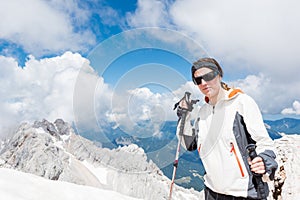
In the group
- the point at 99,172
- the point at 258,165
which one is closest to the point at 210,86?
the point at 258,165

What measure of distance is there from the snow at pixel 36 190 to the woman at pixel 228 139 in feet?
7.65

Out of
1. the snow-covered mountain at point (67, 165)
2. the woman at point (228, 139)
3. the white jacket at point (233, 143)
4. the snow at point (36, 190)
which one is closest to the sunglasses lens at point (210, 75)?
the woman at point (228, 139)

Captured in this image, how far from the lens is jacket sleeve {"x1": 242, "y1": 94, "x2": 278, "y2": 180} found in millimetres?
2465

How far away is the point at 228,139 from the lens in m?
2.69

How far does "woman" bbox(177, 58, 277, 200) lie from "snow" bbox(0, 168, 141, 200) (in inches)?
91.8

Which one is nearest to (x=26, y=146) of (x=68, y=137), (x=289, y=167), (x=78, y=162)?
(x=78, y=162)

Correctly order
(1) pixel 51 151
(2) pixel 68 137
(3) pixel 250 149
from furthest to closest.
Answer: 1. (2) pixel 68 137
2. (1) pixel 51 151
3. (3) pixel 250 149

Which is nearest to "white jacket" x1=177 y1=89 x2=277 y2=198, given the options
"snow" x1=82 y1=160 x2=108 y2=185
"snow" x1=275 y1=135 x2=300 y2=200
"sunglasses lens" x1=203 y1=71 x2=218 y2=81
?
"sunglasses lens" x1=203 y1=71 x2=218 y2=81

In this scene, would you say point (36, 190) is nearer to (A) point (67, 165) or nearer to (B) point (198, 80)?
(B) point (198, 80)

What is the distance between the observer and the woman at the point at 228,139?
→ 254 cm

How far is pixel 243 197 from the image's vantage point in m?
2.64

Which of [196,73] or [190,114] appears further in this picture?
[190,114]

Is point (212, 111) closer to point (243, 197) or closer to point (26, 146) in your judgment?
point (243, 197)

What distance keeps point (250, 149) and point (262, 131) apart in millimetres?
206
